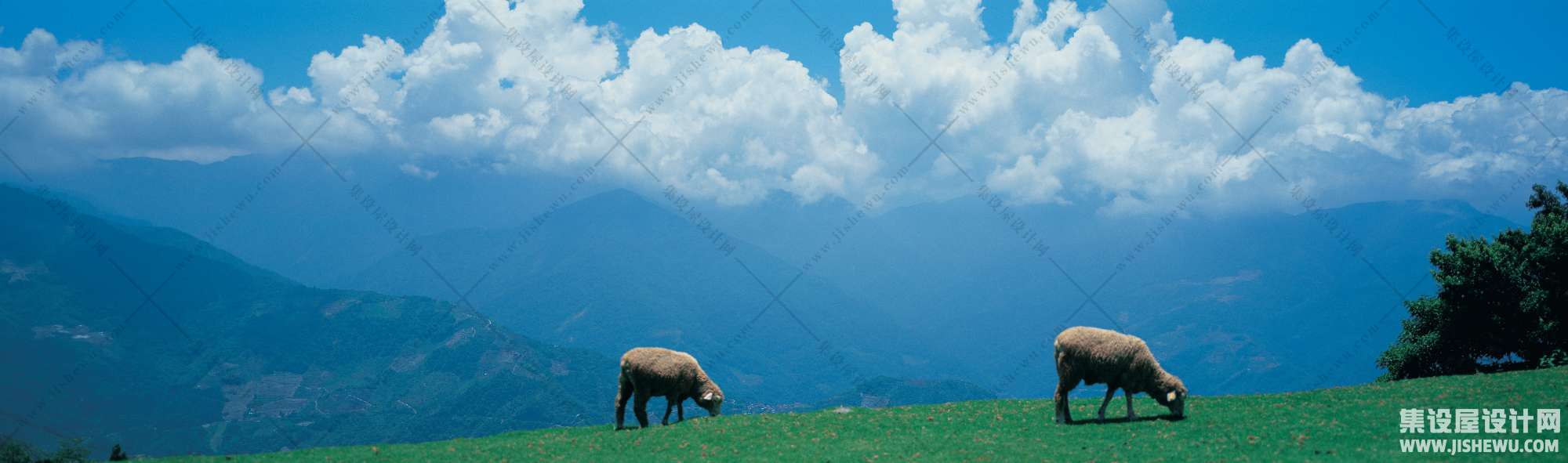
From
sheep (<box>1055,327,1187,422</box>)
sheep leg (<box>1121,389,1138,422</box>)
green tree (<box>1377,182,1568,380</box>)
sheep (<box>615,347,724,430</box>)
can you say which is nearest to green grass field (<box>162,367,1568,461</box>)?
sheep leg (<box>1121,389,1138,422</box>)

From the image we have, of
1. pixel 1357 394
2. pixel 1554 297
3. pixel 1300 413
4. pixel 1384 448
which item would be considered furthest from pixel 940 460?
pixel 1554 297

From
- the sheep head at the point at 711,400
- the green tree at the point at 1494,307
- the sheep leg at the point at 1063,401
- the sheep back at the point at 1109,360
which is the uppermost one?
the green tree at the point at 1494,307

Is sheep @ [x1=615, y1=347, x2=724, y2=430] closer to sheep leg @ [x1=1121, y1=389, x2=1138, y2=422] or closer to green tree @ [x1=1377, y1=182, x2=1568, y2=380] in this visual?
sheep leg @ [x1=1121, y1=389, x2=1138, y2=422]

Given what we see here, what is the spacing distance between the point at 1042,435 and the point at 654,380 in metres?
13.3

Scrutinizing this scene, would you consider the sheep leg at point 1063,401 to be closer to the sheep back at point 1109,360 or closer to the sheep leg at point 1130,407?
the sheep back at point 1109,360

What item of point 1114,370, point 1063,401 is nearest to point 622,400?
point 1063,401

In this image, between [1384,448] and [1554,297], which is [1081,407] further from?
[1554,297]

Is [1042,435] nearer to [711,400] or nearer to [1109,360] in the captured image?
[1109,360]

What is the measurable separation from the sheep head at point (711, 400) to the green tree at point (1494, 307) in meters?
38.3

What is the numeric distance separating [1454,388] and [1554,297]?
19923mm

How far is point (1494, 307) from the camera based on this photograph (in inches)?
1683

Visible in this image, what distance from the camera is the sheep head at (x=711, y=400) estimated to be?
31.0 meters

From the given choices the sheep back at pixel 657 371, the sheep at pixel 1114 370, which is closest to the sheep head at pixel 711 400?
the sheep back at pixel 657 371

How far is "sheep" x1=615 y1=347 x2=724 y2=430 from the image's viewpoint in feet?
96.0
